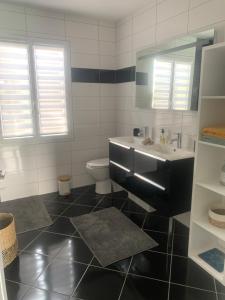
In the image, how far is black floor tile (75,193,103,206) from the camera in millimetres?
3039

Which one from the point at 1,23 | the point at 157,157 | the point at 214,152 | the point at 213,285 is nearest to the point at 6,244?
the point at 157,157

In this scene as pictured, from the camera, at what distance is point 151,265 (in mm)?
1907

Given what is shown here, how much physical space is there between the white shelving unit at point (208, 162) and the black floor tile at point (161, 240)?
0.22m

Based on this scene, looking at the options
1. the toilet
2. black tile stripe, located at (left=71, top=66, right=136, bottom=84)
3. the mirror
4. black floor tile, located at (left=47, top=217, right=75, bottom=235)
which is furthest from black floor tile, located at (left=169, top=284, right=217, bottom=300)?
black tile stripe, located at (left=71, top=66, right=136, bottom=84)

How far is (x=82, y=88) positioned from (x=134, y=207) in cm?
180

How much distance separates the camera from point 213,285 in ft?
5.61

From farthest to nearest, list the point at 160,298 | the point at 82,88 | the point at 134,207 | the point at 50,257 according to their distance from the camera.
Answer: the point at 82,88 → the point at 134,207 → the point at 50,257 → the point at 160,298

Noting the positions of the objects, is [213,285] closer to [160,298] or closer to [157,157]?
[160,298]

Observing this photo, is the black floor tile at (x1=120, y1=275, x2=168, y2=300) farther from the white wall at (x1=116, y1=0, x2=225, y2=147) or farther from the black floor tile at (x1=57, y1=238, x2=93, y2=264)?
the white wall at (x1=116, y1=0, x2=225, y2=147)

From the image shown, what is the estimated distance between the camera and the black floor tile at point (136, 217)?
256 cm

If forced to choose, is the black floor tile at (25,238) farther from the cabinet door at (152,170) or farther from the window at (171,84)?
the window at (171,84)

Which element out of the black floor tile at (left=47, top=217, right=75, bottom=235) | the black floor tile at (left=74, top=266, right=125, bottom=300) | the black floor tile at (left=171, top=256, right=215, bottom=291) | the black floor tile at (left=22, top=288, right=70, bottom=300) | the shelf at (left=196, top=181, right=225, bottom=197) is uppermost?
the shelf at (left=196, top=181, right=225, bottom=197)

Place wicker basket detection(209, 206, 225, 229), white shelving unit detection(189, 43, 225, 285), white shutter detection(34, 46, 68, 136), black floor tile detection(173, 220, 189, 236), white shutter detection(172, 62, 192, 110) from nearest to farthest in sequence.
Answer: white shelving unit detection(189, 43, 225, 285) → wicker basket detection(209, 206, 225, 229) → white shutter detection(172, 62, 192, 110) → black floor tile detection(173, 220, 189, 236) → white shutter detection(34, 46, 68, 136)

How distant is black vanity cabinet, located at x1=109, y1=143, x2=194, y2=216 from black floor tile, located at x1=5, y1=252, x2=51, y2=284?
3.63 ft
